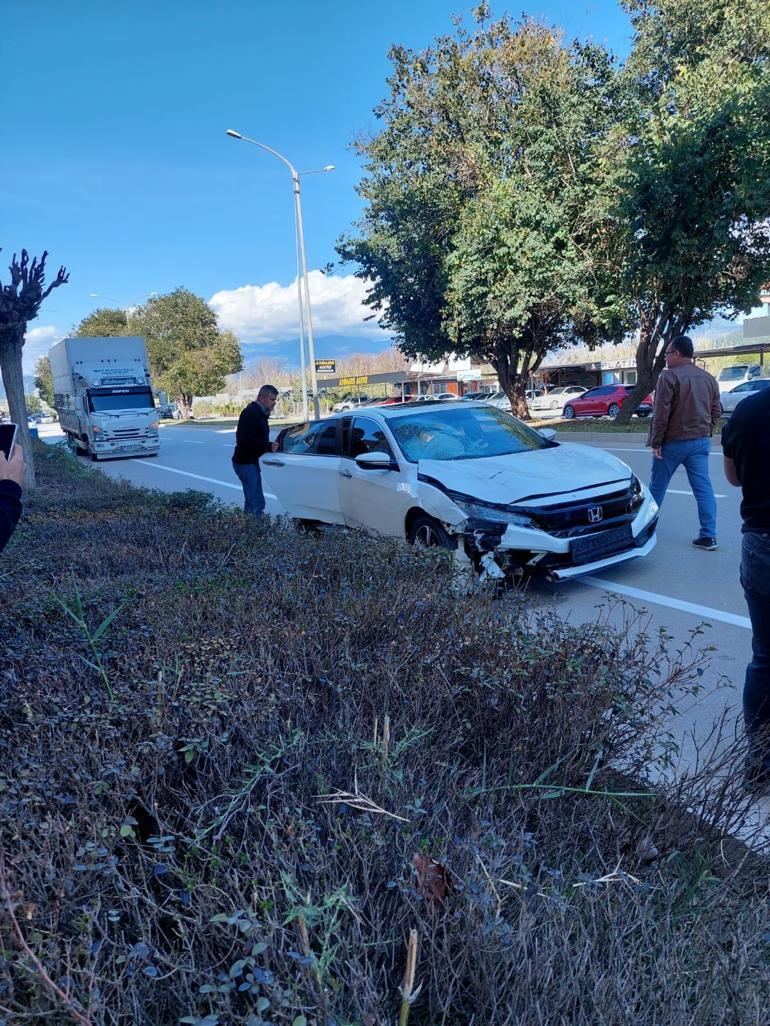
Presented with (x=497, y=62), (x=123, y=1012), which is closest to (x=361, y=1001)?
(x=123, y=1012)

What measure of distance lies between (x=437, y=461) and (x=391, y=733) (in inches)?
168

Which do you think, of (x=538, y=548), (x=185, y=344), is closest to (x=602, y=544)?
(x=538, y=548)

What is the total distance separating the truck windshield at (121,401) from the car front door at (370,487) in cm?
1920

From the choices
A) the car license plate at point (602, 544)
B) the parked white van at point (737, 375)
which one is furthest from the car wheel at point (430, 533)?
the parked white van at point (737, 375)

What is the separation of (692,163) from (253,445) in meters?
12.5

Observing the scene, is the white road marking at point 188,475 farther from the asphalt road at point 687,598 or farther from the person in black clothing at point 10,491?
the person in black clothing at point 10,491

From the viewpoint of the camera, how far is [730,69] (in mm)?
16641

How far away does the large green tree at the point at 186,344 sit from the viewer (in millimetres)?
60250

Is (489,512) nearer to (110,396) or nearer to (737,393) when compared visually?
(110,396)

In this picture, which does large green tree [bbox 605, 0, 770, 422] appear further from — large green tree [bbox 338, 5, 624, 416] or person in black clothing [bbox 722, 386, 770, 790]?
person in black clothing [bbox 722, 386, 770, 790]

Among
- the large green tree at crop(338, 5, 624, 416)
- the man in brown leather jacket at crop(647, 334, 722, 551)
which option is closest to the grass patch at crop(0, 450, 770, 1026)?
the man in brown leather jacket at crop(647, 334, 722, 551)

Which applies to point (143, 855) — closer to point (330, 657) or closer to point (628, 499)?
point (330, 657)

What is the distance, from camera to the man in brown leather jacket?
6.82 meters

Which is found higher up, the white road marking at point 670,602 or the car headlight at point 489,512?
the car headlight at point 489,512
